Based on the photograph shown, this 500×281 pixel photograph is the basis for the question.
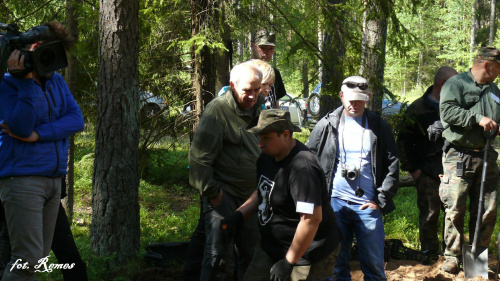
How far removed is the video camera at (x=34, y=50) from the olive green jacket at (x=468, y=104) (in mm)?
3936

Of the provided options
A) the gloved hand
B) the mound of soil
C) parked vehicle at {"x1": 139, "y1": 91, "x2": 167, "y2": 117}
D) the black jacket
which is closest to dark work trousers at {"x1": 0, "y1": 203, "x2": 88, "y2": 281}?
the gloved hand

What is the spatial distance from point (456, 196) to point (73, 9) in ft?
19.9

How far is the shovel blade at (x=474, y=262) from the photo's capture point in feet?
18.5

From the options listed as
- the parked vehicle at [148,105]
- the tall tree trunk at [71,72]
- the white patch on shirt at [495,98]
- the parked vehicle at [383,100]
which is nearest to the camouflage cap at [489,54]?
the white patch on shirt at [495,98]

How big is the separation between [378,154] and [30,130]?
9.41ft

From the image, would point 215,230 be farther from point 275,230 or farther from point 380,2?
point 380,2

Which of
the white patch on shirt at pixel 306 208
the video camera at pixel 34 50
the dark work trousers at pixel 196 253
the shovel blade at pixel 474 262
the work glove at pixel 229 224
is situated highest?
the video camera at pixel 34 50

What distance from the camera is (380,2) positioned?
6.88 metres

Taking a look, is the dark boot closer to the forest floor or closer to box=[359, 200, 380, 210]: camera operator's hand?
the forest floor

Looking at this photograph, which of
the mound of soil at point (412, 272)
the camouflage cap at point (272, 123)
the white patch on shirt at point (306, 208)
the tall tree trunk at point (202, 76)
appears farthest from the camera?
the tall tree trunk at point (202, 76)

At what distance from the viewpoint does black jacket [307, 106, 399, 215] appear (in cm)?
459

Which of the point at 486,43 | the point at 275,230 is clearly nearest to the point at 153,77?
the point at 275,230

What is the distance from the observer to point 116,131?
5125mm

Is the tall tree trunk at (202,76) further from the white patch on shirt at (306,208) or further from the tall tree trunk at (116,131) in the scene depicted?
the white patch on shirt at (306,208)
